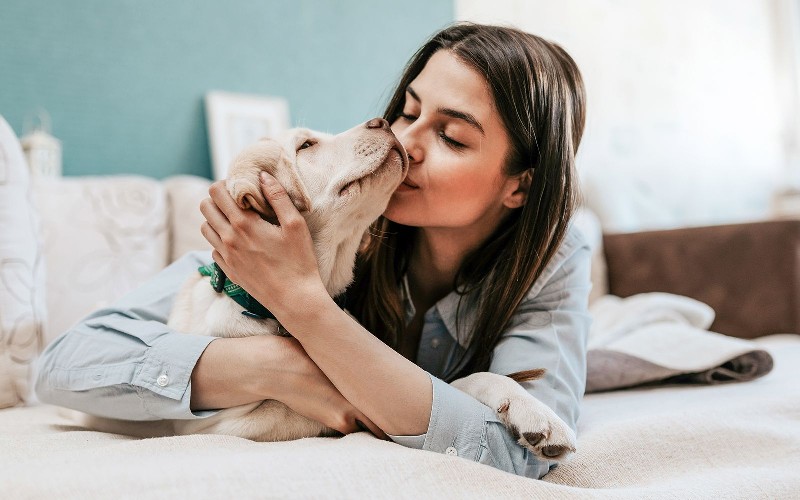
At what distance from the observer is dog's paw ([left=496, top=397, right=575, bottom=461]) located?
953 mm

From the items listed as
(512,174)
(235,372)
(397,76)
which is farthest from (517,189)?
(397,76)

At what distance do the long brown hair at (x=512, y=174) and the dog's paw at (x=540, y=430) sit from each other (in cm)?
28

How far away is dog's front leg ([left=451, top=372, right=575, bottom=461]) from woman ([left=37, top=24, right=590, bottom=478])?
0.03 meters

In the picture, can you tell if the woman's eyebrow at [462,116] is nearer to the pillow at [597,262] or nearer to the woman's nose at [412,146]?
the woman's nose at [412,146]

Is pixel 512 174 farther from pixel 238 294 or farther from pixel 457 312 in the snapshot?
pixel 238 294

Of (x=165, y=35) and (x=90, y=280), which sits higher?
(x=165, y=35)

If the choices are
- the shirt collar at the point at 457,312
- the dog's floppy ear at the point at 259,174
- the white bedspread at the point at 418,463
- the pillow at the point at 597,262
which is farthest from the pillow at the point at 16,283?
the pillow at the point at 597,262

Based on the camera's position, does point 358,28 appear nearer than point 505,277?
No

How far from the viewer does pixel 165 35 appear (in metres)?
2.55

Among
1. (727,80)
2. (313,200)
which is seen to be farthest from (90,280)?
(727,80)

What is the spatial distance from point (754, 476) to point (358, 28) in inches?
104

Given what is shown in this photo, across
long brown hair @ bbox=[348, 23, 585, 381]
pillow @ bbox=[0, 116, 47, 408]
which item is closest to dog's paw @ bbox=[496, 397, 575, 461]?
long brown hair @ bbox=[348, 23, 585, 381]

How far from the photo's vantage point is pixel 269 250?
102cm

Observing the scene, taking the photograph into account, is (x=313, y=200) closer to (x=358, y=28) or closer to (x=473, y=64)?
(x=473, y=64)
